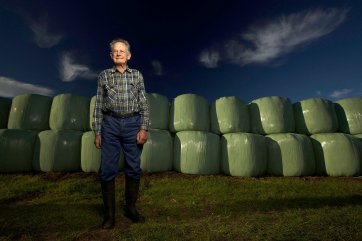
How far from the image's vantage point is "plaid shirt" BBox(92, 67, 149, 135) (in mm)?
2117

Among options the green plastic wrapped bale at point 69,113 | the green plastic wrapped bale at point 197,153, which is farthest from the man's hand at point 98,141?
the green plastic wrapped bale at point 69,113

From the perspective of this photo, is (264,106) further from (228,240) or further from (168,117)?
(228,240)

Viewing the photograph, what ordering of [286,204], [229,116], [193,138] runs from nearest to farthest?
[286,204]
[193,138]
[229,116]

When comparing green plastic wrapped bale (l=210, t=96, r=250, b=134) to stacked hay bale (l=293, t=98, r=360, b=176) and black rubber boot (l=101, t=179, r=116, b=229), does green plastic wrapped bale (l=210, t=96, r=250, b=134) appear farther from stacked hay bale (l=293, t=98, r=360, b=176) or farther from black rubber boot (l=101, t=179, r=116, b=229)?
black rubber boot (l=101, t=179, r=116, b=229)

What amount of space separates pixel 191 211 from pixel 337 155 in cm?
346

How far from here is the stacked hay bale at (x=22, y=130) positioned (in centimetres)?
426

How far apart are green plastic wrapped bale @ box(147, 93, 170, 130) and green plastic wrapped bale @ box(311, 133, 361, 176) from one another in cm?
285

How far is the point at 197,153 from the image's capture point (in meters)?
4.31

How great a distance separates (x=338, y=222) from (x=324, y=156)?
10.8 ft

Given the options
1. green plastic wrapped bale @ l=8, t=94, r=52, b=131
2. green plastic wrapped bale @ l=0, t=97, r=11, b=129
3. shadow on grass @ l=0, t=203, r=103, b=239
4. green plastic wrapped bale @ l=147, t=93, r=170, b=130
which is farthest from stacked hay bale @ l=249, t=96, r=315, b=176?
green plastic wrapped bale @ l=0, t=97, r=11, b=129

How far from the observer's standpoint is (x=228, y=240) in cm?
151

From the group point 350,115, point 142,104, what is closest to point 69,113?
point 142,104

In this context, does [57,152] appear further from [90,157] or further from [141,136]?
[141,136]

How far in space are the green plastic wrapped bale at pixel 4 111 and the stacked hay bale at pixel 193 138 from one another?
10.3ft
